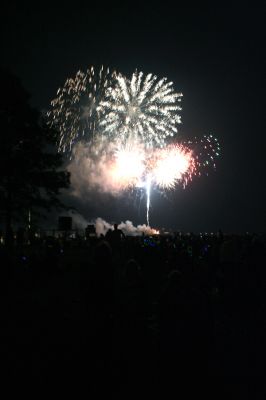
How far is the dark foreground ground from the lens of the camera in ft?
18.3

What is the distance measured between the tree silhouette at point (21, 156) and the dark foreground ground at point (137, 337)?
46.3 feet

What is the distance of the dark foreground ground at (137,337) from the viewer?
18.3 feet

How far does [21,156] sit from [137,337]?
20743mm

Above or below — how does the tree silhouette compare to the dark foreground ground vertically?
above

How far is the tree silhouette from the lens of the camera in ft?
84.3

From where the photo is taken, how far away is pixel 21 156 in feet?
86.3

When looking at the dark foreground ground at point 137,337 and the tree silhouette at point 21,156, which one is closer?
the dark foreground ground at point 137,337

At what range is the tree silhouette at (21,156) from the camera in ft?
84.3

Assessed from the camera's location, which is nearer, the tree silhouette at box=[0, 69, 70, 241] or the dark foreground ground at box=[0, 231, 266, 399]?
the dark foreground ground at box=[0, 231, 266, 399]

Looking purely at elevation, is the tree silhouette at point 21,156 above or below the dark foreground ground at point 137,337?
above

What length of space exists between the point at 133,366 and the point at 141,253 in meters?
12.8

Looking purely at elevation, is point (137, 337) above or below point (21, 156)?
below

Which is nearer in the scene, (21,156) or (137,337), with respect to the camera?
(137,337)

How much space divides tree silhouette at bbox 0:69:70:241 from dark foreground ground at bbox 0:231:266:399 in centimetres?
1412
